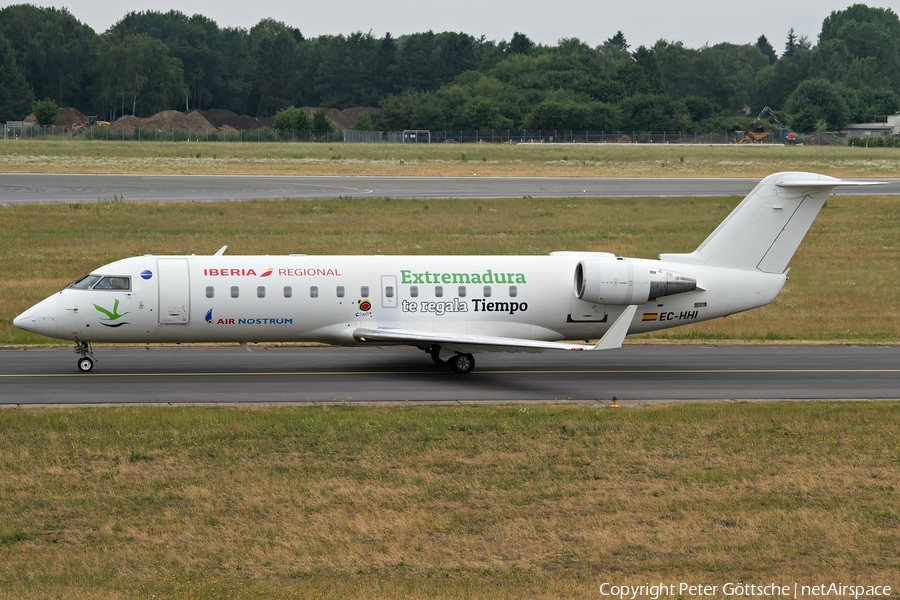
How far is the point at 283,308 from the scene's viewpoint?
94.8 ft

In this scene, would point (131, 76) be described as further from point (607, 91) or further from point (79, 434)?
point (79, 434)

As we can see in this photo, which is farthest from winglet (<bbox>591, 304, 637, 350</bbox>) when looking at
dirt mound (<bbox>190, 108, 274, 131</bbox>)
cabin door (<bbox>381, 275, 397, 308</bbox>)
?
dirt mound (<bbox>190, 108, 274, 131</bbox>)

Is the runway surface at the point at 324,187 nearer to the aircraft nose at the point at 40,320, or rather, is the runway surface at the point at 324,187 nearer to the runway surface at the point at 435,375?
the runway surface at the point at 435,375

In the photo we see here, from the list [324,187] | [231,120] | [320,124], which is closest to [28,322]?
[324,187]

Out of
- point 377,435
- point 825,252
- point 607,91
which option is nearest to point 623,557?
point 377,435

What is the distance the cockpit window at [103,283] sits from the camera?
93.5ft

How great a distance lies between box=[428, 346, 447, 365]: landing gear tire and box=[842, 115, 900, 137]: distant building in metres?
156

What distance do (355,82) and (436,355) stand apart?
169513 mm

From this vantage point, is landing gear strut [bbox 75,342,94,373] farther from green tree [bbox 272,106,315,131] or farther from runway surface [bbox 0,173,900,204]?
green tree [bbox 272,106,315,131]

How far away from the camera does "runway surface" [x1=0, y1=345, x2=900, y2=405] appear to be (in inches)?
1058

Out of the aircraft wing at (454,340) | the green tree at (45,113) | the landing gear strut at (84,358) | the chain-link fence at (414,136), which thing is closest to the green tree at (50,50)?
the green tree at (45,113)

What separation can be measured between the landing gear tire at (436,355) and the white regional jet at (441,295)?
5 cm

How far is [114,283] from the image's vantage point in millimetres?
28562

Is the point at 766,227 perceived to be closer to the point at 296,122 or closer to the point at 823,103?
the point at 296,122
